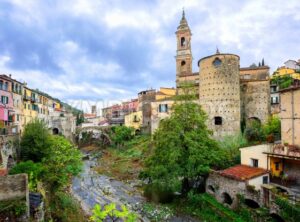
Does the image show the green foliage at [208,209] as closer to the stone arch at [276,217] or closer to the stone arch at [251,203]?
the stone arch at [251,203]

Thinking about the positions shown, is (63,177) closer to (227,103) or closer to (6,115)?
(6,115)

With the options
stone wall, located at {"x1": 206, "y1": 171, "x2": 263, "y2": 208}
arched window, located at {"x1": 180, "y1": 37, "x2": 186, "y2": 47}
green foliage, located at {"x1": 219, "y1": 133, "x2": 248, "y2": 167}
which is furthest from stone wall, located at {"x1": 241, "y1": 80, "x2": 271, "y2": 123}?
arched window, located at {"x1": 180, "y1": 37, "x2": 186, "y2": 47}

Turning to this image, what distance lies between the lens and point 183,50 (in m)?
50.0

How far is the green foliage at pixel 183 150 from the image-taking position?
71.1 ft

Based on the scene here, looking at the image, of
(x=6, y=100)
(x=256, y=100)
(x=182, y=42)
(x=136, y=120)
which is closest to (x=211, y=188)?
(x=256, y=100)

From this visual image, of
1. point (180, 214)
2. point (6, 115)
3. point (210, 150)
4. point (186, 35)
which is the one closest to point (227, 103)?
point (210, 150)

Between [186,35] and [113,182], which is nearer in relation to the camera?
[113,182]

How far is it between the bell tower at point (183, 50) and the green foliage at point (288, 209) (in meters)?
35.7

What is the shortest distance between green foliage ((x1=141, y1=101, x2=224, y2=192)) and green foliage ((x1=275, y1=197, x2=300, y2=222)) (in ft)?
22.4

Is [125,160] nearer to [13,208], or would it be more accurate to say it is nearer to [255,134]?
[255,134]

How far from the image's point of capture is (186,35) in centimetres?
4994

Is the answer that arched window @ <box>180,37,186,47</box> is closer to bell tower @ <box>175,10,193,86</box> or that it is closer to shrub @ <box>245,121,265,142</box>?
bell tower @ <box>175,10,193,86</box>

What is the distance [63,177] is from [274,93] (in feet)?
124

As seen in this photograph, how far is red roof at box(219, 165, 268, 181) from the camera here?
62.1 feet
